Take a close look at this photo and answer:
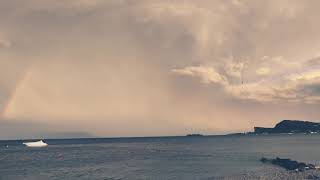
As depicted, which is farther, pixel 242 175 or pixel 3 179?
pixel 3 179

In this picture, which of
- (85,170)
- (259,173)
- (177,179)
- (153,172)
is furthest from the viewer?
(85,170)

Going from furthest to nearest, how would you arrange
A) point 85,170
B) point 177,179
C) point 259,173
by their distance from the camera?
point 85,170 < point 259,173 < point 177,179

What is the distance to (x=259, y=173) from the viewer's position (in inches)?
3839

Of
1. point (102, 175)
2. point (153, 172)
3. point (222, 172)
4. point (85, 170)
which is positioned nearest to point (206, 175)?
point (222, 172)

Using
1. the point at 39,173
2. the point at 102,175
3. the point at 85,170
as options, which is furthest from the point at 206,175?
the point at 39,173

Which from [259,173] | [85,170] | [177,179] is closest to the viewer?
[177,179]

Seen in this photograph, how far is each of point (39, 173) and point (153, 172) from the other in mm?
28685

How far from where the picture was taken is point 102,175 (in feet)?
327

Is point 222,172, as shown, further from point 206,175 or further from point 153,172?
point 153,172

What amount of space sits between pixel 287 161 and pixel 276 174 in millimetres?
22346

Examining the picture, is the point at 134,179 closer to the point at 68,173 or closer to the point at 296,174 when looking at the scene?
the point at 68,173

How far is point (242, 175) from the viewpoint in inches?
3688

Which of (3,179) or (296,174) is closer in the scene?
(296,174)

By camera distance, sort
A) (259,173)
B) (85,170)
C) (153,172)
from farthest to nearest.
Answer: (85,170), (153,172), (259,173)
